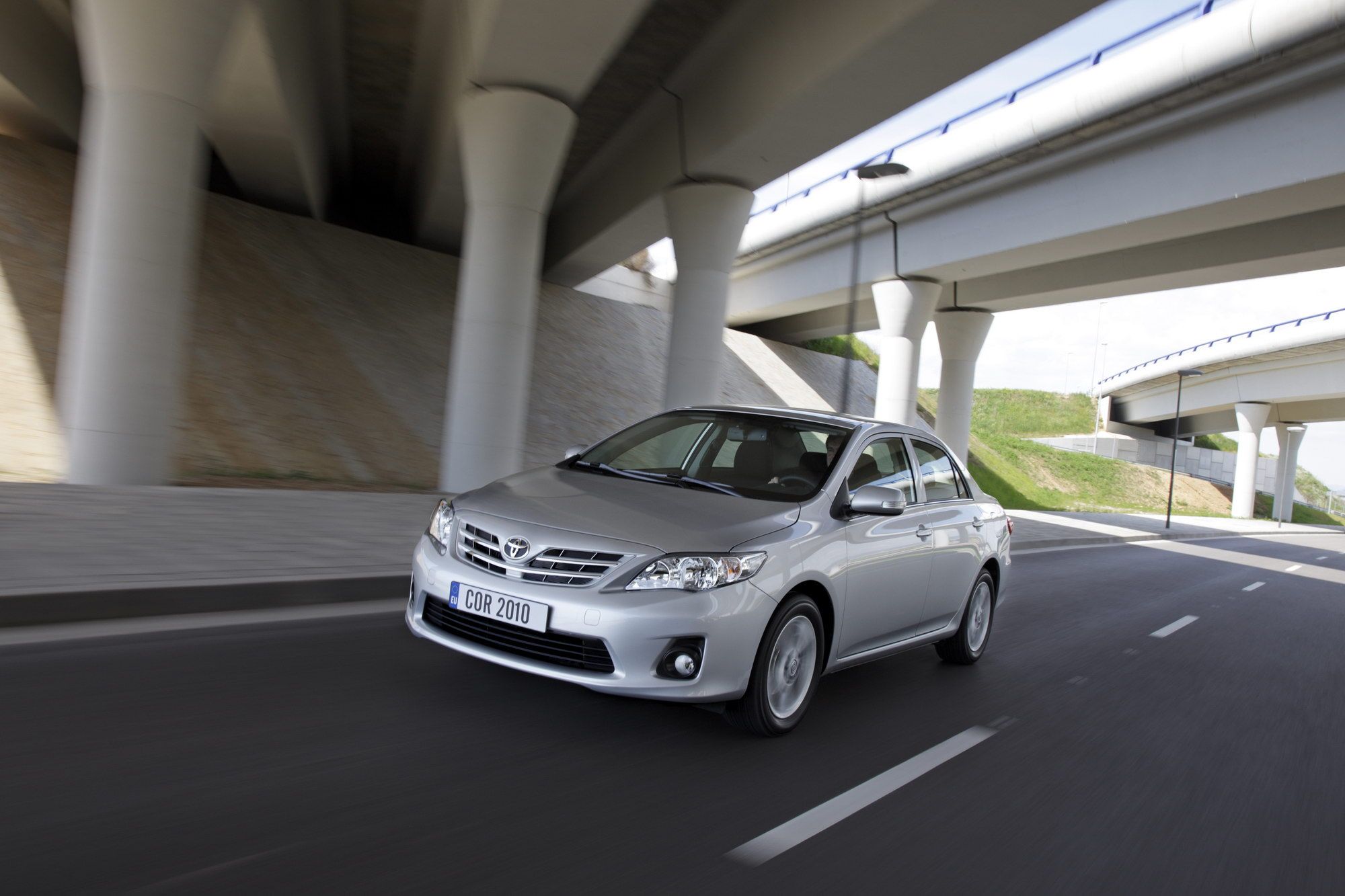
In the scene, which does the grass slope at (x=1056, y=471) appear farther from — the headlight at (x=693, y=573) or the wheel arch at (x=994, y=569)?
the headlight at (x=693, y=573)

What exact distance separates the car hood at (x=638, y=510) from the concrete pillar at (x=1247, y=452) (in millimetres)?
60835

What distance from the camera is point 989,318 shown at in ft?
104

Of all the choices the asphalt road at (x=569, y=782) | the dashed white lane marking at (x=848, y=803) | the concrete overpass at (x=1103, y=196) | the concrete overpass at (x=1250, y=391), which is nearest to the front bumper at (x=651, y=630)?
the asphalt road at (x=569, y=782)

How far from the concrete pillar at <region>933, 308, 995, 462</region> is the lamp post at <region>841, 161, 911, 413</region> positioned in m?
3.04

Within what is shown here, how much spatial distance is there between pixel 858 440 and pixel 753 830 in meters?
2.62

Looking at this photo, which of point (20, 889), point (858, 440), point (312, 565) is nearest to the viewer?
point (20, 889)

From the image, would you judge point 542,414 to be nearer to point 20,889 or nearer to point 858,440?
point 858,440

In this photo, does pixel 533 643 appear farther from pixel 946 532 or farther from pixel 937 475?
pixel 937 475

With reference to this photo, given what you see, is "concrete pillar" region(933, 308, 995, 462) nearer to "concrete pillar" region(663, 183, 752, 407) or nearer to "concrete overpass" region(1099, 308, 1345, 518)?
"concrete pillar" region(663, 183, 752, 407)

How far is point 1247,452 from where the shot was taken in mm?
58875

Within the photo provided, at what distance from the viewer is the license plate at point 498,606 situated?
424 cm

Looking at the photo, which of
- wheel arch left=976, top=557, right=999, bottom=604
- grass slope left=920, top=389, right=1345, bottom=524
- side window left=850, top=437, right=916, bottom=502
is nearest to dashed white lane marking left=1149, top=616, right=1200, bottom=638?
wheel arch left=976, top=557, right=999, bottom=604

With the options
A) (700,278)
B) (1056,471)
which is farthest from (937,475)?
(1056,471)

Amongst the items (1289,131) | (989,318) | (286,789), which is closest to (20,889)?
(286,789)
